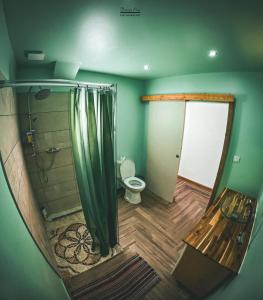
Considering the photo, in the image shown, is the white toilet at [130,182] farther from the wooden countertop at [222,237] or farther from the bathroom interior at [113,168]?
the wooden countertop at [222,237]

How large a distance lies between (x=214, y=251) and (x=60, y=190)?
2456mm

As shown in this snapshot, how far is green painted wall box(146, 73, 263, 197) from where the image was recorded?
2.02 meters

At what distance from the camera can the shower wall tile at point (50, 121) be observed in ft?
7.52

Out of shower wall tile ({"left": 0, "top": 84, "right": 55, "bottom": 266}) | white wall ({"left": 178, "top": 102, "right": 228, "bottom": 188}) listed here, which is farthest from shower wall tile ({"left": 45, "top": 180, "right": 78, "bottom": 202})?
white wall ({"left": 178, "top": 102, "right": 228, "bottom": 188})

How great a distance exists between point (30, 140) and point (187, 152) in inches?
144

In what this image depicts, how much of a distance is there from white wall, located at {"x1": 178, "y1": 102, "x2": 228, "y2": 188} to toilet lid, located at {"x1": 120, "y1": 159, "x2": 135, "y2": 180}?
174 cm

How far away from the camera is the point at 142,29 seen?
1.08 metres

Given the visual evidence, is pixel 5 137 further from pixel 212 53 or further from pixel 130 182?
pixel 130 182

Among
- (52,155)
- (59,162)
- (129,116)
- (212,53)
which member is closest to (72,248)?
(59,162)

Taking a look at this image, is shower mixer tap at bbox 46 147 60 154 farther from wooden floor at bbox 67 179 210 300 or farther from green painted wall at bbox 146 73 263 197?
green painted wall at bbox 146 73 263 197

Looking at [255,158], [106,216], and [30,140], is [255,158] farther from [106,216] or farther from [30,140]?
[30,140]

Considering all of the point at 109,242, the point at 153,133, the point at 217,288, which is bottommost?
the point at 109,242

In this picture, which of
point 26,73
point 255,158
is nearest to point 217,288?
point 255,158

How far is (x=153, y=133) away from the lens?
10.8 ft
